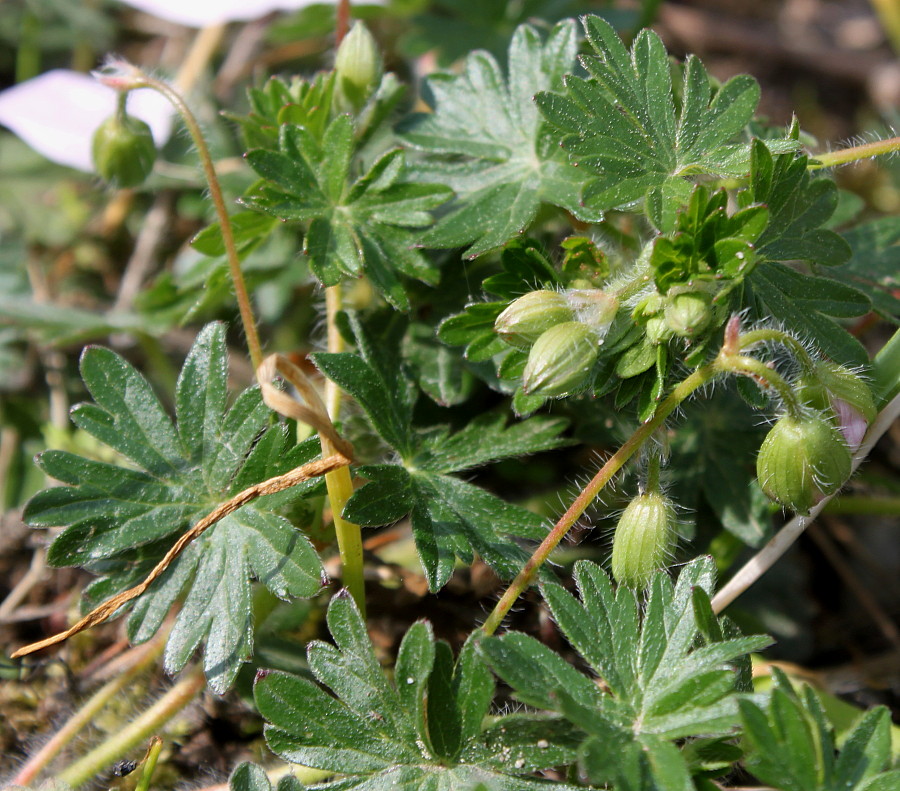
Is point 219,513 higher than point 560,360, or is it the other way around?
point 560,360

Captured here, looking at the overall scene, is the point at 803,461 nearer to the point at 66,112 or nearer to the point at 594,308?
the point at 594,308

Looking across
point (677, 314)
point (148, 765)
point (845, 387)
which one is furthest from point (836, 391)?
point (148, 765)

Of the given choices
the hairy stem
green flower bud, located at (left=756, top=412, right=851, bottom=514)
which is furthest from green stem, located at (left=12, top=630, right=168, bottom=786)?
green flower bud, located at (left=756, top=412, right=851, bottom=514)

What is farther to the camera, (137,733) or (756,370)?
(137,733)

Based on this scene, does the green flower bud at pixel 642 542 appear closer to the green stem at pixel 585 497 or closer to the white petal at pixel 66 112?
the green stem at pixel 585 497

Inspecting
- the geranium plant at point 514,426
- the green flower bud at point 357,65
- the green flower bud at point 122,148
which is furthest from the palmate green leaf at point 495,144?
the green flower bud at point 122,148
